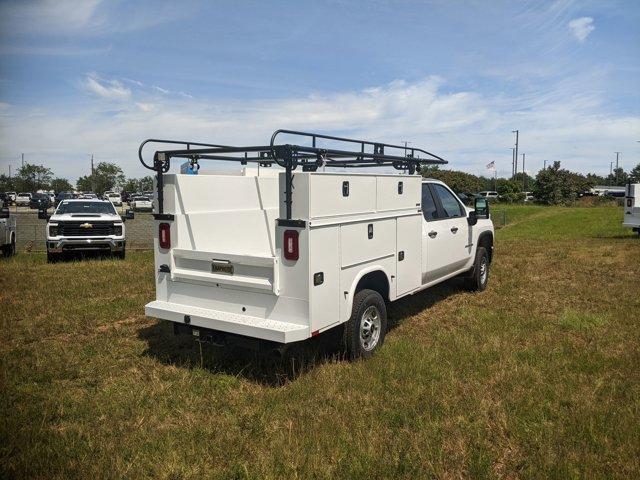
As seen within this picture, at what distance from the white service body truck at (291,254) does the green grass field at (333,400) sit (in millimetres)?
578

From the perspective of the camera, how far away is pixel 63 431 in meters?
4.02

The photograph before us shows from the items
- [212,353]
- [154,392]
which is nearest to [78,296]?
[212,353]

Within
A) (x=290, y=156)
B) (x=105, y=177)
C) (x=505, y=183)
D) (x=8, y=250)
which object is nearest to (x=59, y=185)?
(x=105, y=177)

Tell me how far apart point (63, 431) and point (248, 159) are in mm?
3725

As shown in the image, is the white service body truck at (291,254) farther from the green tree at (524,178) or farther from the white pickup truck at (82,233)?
the green tree at (524,178)

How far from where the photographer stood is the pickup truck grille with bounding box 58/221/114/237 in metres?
12.6

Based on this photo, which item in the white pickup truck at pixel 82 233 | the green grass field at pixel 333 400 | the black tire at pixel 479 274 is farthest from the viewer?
the white pickup truck at pixel 82 233

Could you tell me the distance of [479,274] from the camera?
9.01 meters

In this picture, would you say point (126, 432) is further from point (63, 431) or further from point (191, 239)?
point (191, 239)

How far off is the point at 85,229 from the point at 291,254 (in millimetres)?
9767

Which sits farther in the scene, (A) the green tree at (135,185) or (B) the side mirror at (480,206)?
(A) the green tree at (135,185)

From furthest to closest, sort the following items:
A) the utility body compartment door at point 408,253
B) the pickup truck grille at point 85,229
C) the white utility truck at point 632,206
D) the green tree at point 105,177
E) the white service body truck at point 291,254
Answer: the green tree at point 105,177 < the white utility truck at point 632,206 < the pickup truck grille at point 85,229 < the utility body compartment door at point 408,253 < the white service body truck at point 291,254

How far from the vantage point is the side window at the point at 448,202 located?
7.84 meters

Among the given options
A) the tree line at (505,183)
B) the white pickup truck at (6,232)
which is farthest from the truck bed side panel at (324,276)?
the tree line at (505,183)
